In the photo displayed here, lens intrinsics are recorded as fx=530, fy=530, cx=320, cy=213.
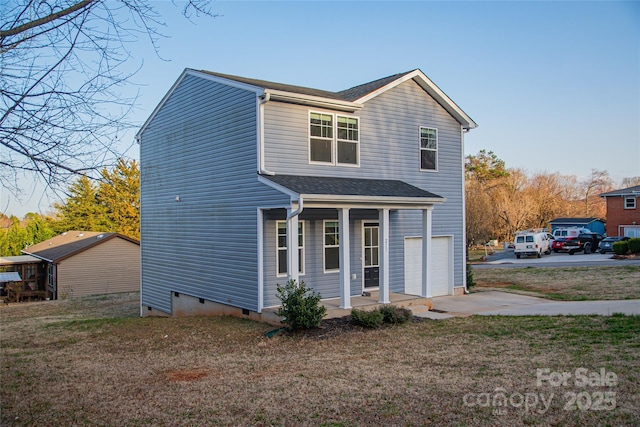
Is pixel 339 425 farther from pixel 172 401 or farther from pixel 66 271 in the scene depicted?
pixel 66 271

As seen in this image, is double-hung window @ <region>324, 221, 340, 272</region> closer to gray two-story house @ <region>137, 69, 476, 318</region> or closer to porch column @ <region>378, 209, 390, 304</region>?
gray two-story house @ <region>137, 69, 476, 318</region>

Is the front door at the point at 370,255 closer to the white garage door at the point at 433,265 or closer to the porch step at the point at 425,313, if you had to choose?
the white garage door at the point at 433,265

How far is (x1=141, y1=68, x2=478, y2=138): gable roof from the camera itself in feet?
44.6

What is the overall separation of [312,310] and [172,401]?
4874mm

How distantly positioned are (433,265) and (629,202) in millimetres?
32873

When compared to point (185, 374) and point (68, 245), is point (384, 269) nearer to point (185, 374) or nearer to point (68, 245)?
point (185, 374)

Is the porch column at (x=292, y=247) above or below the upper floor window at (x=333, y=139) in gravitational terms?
below

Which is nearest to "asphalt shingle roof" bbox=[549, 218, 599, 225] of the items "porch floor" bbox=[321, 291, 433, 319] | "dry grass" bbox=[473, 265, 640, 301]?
"dry grass" bbox=[473, 265, 640, 301]

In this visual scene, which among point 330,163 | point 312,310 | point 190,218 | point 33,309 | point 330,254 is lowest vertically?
point 33,309

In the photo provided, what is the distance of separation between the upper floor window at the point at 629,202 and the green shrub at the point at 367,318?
38.2 m

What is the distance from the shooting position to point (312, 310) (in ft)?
37.5

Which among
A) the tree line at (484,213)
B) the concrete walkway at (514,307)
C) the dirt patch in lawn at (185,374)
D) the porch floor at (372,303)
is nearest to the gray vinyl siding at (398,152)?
the porch floor at (372,303)

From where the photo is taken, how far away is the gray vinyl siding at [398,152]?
1386 centimetres

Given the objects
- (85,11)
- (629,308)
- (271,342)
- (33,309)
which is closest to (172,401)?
(271,342)
